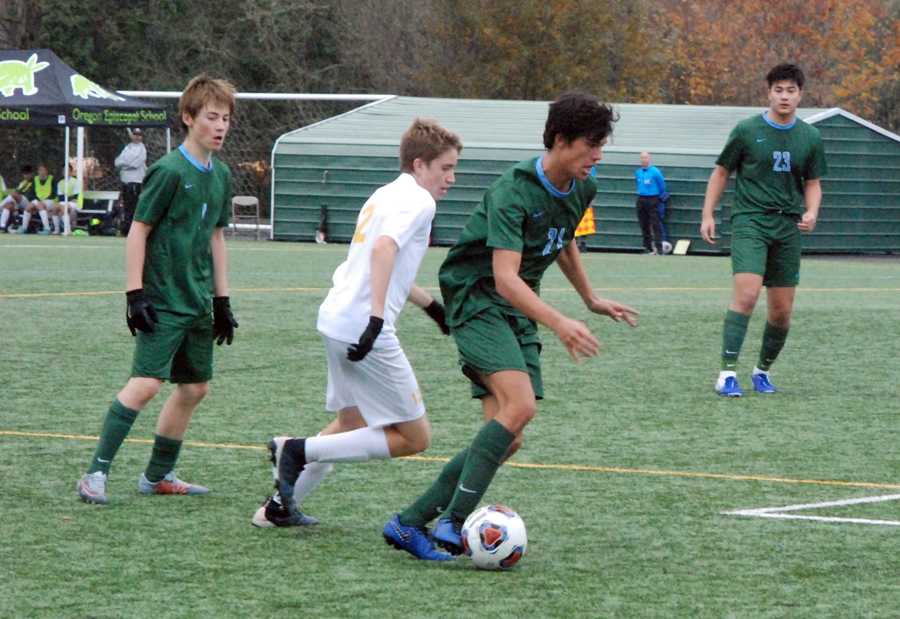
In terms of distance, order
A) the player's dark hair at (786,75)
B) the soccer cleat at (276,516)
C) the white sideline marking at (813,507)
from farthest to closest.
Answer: the player's dark hair at (786,75) → the white sideline marking at (813,507) → the soccer cleat at (276,516)

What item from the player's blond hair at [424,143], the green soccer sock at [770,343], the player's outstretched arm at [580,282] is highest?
the player's blond hair at [424,143]

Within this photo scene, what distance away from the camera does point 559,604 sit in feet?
17.8

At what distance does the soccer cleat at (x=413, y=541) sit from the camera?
6074 millimetres

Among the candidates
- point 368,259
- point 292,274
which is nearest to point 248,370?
point 368,259

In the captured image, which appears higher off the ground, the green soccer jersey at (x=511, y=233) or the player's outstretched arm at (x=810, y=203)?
the green soccer jersey at (x=511, y=233)

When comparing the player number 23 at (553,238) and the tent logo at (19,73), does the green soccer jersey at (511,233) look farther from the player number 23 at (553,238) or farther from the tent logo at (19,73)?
the tent logo at (19,73)

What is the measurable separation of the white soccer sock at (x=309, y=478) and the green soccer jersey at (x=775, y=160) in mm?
5016

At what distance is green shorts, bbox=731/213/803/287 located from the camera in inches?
428

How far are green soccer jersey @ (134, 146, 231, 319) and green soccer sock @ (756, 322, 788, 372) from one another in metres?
4.91

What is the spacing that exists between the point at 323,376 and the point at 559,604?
641 cm

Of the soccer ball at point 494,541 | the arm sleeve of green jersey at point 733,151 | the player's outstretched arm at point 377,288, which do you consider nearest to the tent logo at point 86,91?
the arm sleeve of green jersey at point 733,151

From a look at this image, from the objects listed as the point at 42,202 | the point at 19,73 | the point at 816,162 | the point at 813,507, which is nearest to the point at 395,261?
the point at 813,507

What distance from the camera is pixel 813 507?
7.21 metres

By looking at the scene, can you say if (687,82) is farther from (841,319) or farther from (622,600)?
(622,600)
